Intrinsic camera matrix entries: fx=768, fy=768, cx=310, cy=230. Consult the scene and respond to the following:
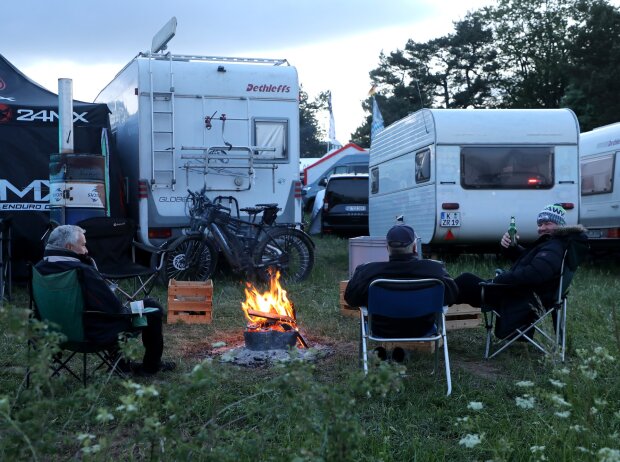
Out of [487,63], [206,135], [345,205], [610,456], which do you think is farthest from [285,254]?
[487,63]

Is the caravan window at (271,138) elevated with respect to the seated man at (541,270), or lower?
elevated

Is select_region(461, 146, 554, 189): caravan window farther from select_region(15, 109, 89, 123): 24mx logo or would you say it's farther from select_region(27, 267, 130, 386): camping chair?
select_region(27, 267, 130, 386): camping chair

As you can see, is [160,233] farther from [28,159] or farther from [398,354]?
[398,354]

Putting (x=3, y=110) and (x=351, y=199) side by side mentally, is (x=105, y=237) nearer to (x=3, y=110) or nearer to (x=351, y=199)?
(x=3, y=110)

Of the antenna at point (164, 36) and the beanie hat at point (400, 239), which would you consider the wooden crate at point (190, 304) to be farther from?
the antenna at point (164, 36)

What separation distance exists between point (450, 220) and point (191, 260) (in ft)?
12.0

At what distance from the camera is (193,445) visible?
2477 mm

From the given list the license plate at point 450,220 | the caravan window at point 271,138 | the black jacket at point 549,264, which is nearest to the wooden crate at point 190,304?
the black jacket at point 549,264

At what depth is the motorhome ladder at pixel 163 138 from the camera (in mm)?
9531

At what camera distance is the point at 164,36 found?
10008 mm

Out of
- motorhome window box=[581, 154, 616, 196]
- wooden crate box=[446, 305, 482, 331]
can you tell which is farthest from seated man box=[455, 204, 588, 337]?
motorhome window box=[581, 154, 616, 196]

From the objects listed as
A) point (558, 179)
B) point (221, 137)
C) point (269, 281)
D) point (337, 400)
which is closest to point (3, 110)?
point (221, 137)

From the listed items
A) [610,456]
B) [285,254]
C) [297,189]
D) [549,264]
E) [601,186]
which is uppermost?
[601,186]

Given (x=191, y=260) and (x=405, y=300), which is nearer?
(x=405, y=300)
